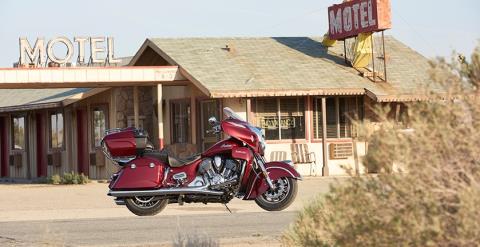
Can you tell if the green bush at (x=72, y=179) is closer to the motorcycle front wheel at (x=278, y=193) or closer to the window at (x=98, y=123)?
the window at (x=98, y=123)

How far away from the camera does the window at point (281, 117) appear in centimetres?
2830

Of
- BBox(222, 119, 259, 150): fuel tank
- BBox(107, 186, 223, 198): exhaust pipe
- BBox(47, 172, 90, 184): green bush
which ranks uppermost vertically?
BBox(222, 119, 259, 150): fuel tank

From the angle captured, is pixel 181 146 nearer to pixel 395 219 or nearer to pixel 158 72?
pixel 158 72

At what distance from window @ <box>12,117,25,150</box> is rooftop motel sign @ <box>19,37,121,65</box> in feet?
25.6

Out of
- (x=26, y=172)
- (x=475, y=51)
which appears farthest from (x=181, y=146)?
(x=475, y=51)

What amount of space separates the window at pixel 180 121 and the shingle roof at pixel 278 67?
1714 mm

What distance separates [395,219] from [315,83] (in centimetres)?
2340

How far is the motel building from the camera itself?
2722cm

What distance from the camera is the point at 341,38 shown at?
102 ft

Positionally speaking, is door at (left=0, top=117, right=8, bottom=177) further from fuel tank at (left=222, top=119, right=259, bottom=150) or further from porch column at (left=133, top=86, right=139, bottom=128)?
fuel tank at (left=222, top=119, right=259, bottom=150)

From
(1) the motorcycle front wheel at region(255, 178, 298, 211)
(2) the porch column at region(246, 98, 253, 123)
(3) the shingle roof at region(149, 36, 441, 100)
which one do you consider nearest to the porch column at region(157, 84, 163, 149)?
(3) the shingle roof at region(149, 36, 441, 100)

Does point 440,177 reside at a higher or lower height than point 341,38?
lower

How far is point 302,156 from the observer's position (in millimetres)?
28594

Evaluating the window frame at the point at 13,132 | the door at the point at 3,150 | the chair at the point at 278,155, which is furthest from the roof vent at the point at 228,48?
the door at the point at 3,150
